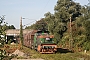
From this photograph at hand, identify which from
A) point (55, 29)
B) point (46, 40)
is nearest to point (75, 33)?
point (46, 40)

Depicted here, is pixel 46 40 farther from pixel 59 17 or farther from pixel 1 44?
pixel 59 17

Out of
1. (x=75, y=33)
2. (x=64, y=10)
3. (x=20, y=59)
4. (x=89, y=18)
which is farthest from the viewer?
(x=64, y=10)

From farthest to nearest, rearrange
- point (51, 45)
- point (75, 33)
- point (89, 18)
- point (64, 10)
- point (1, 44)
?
point (64, 10)
point (75, 33)
point (89, 18)
point (51, 45)
point (1, 44)

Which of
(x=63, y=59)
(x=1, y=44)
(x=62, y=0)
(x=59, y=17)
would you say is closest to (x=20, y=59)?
(x=63, y=59)

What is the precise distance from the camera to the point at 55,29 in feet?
156

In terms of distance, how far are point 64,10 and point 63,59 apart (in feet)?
108

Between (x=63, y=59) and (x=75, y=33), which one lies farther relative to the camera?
(x=75, y=33)

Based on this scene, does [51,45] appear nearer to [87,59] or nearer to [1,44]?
[87,59]

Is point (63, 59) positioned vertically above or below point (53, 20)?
below

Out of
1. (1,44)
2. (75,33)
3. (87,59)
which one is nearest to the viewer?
(1,44)

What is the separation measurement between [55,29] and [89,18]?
1646 centimetres

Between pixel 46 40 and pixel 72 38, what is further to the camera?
pixel 72 38

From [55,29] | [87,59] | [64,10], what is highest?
[64,10]

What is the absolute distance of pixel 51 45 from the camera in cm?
2425
